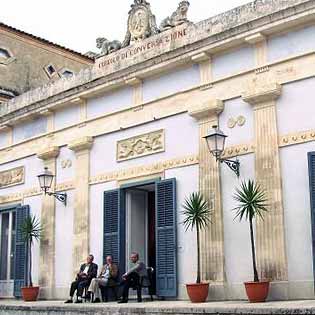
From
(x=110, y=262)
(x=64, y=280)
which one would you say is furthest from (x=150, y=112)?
(x=64, y=280)

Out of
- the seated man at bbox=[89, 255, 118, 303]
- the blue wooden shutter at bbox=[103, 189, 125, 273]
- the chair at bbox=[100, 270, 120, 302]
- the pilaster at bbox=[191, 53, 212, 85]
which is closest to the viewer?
the pilaster at bbox=[191, 53, 212, 85]

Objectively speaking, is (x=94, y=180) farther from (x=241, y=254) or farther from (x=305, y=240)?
(x=305, y=240)

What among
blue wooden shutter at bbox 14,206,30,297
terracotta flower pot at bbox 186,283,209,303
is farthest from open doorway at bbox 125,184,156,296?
blue wooden shutter at bbox 14,206,30,297

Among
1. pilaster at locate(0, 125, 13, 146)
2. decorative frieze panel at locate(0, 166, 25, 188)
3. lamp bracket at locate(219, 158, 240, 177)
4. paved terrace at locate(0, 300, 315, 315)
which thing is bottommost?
paved terrace at locate(0, 300, 315, 315)

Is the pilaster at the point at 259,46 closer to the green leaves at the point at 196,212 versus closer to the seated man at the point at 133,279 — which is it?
the green leaves at the point at 196,212

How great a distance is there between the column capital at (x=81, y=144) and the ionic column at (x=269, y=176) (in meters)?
4.46

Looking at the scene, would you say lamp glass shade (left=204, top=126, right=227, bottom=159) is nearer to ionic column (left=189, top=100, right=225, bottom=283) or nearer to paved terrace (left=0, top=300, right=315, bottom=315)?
ionic column (left=189, top=100, right=225, bottom=283)

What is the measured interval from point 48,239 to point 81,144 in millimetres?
2538

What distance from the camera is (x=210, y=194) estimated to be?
12375 millimetres

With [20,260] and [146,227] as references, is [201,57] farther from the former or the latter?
[20,260]

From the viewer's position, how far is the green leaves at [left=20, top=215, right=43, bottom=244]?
15602 millimetres

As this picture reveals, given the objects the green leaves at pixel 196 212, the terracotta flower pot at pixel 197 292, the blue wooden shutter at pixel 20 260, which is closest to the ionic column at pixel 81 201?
the blue wooden shutter at pixel 20 260

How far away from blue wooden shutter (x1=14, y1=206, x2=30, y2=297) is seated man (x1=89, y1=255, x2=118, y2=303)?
127 inches

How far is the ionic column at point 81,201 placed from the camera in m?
14.8
